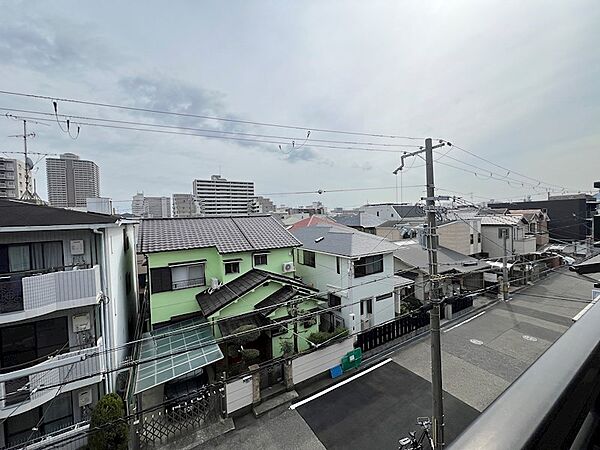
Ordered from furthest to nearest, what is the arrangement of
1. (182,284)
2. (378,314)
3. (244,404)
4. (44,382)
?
1. (378,314)
2. (182,284)
3. (244,404)
4. (44,382)

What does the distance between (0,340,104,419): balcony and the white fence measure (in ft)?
18.3

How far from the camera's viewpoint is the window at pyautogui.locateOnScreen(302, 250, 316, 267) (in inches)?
610

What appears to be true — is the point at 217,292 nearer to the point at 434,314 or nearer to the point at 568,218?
the point at 434,314

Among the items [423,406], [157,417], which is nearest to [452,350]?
[423,406]

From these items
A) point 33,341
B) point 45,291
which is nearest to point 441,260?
point 45,291

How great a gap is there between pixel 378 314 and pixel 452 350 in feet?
10.6

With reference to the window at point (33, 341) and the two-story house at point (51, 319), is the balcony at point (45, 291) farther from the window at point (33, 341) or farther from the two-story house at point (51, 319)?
the window at point (33, 341)

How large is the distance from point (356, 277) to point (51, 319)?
1059 cm

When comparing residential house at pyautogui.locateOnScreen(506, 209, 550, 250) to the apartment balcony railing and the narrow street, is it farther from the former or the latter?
the apartment balcony railing

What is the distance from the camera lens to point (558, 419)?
1.99 feet

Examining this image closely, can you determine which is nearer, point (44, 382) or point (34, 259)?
point (44, 382)

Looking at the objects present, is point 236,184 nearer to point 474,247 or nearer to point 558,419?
point 474,247

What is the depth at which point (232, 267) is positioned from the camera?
39.8ft

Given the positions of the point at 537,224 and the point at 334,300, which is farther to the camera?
the point at 537,224
